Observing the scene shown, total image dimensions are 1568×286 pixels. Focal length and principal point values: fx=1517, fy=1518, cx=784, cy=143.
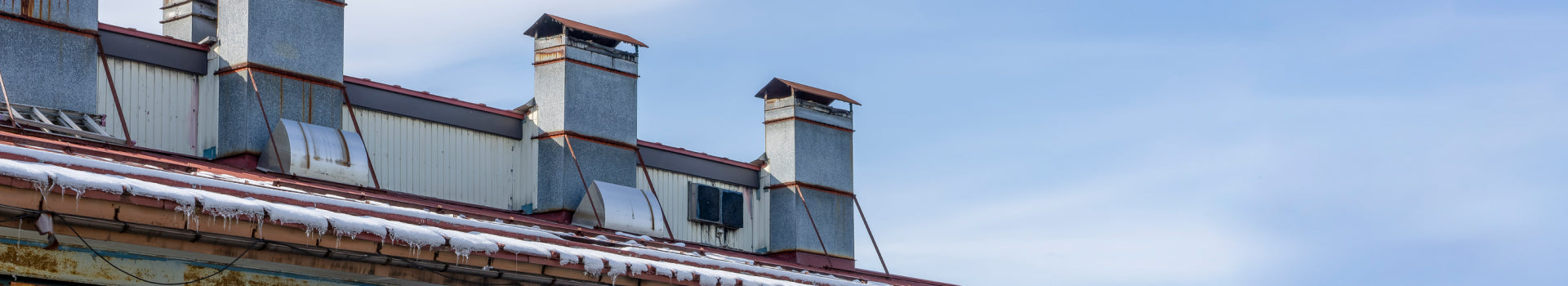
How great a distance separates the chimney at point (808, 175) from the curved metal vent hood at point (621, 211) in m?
3.36

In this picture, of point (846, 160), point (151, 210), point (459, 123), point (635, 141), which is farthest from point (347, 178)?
point (846, 160)

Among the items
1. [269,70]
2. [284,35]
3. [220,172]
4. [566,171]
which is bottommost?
[220,172]

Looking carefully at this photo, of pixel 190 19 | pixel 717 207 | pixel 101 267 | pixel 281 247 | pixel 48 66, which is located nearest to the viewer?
pixel 101 267

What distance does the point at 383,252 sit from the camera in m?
10.5

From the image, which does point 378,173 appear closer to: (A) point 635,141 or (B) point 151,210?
(A) point 635,141

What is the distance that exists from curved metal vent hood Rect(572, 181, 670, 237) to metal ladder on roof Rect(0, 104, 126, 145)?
6.16m

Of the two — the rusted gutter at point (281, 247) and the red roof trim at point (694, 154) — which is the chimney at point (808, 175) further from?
the rusted gutter at point (281, 247)

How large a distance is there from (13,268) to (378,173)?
28.3 feet

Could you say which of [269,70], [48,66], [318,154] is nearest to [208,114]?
[269,70]

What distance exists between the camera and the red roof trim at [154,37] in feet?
49.8

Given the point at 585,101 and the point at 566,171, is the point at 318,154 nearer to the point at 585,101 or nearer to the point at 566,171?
the point at 566,171

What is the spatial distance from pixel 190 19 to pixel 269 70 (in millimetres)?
1660

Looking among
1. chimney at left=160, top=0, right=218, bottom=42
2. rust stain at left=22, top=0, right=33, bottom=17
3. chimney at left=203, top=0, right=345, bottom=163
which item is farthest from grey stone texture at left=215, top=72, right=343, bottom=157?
rust stain at left=22, top=0, right=33, bottom=17

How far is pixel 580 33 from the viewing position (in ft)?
64.7
